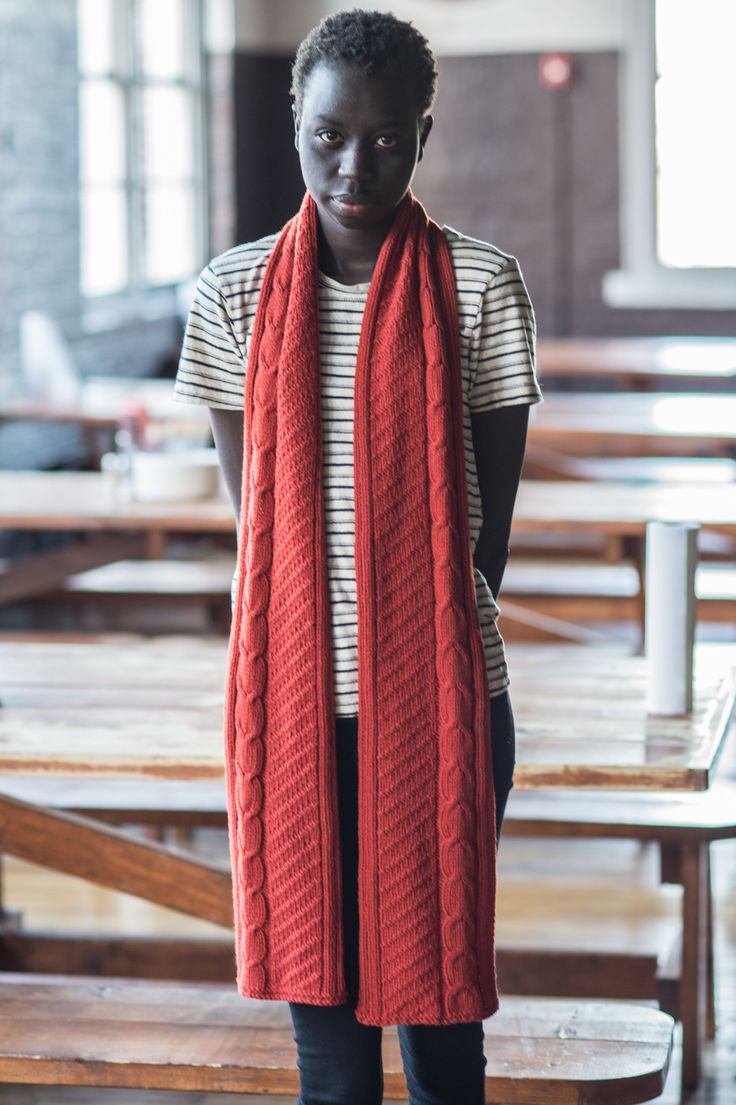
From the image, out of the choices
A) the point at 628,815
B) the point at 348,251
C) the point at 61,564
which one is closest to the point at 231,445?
the point at 348,251

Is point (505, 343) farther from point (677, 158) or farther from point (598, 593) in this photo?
point (677, 158)

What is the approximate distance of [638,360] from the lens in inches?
288

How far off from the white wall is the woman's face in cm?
794

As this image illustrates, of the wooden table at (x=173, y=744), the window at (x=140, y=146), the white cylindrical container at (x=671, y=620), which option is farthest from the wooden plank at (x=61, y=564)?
the window at (x=140, y=146)

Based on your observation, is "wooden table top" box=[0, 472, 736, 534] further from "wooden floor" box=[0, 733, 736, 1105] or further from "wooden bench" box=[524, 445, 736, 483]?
"wooden floor" box=[0, 733, 736, 1105]

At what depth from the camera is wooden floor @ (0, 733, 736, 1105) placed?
9.18ft

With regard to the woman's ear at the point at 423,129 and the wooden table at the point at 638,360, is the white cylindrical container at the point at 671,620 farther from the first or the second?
the wooden table at the point at 638,360

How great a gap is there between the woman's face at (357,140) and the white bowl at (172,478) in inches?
101

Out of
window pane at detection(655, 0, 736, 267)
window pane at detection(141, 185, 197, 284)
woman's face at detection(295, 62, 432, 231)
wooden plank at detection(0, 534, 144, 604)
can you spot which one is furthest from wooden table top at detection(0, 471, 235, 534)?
window pane at detection(655, 0, 736, 267)

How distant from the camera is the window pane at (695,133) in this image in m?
8.96

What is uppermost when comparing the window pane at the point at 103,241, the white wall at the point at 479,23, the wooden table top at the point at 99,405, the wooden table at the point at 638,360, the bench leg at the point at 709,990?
the white wall at the point at 479,23

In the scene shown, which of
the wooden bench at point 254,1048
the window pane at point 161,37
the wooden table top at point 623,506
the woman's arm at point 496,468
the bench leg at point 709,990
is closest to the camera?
the woman's arm at point 496,468

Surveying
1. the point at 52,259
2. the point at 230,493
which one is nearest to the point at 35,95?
the point at 52,259

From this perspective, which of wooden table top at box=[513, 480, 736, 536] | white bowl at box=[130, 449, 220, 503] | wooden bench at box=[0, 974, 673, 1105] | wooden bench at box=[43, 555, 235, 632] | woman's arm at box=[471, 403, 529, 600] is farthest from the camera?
wooden bench at box=[43, 555, 235, 632]
